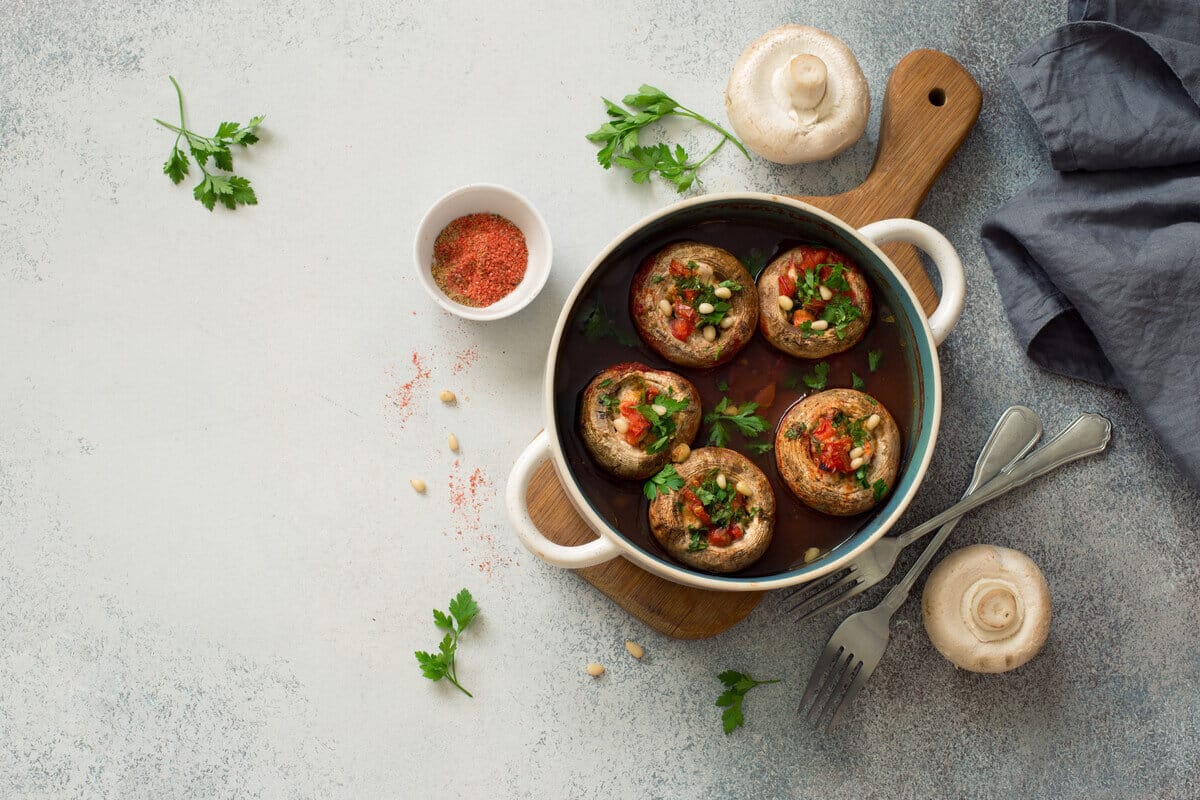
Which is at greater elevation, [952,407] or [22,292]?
[22,292]

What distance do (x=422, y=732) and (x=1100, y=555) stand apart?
216cm

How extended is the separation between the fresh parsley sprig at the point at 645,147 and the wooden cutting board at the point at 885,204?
0.38m

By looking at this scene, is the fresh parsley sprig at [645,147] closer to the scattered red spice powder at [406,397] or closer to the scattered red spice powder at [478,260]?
the scattered red spice powder at [478,260]

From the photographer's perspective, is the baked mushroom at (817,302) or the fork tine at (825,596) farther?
the fork tine at (825,596)

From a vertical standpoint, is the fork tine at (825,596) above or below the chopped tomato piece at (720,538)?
below

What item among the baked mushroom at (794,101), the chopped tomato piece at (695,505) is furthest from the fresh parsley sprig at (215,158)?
the chopped tomato piece at (695,505)

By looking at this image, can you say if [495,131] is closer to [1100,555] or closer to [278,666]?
[278,666]

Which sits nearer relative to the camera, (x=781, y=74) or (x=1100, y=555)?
(x=781, y=74)

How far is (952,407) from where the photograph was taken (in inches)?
109

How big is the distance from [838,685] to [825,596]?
0.28 m

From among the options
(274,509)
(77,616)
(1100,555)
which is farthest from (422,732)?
(1100,555)

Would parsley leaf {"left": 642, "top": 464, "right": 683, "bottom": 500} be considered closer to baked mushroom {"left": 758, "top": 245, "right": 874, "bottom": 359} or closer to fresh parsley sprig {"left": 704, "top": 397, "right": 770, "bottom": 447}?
fresh parsley sprig {"left": 704, "top": 397, "right": 770, "bottom": 447}

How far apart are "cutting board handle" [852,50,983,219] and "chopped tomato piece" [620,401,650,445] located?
98 centimetres

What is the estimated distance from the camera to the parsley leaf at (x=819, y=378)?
253cm
